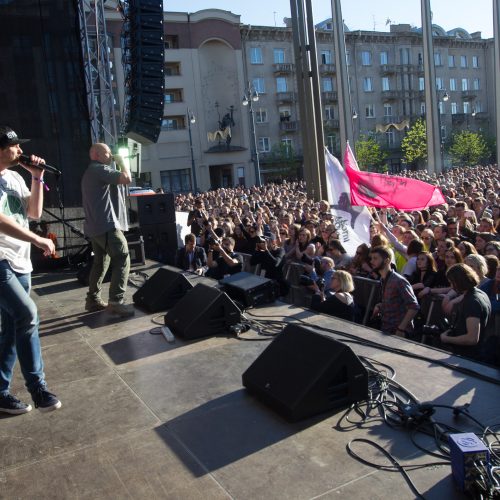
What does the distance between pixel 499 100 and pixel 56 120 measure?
1706cm

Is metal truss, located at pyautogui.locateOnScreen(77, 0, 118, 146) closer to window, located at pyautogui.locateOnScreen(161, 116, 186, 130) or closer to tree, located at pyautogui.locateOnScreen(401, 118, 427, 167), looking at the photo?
window, located at pyautogui.locateOnScreen(161, 116, 186, 130)

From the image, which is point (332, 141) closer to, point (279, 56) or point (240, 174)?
point (279, 56)

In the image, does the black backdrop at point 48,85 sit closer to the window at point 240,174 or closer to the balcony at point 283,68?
the window at point 240,174

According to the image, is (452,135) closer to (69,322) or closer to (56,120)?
(56,120)

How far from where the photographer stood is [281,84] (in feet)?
169

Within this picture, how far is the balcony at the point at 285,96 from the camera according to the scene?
2010 inches

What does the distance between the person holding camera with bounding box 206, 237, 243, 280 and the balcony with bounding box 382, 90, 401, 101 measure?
51.6 m

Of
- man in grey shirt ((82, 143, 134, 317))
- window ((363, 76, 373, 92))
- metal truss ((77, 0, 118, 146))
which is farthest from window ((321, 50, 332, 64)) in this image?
man in grey shirt ((82, 143, 134, 317))

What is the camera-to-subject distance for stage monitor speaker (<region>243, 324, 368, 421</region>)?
3197 millimetres

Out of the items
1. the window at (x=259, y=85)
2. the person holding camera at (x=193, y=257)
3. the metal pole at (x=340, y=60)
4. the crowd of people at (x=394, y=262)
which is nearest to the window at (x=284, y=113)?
the window at (x=259, y=85)

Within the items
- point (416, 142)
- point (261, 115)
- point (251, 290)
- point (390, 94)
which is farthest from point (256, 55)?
point (251, 290)

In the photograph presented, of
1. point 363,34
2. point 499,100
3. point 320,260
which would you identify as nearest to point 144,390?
point 320,260

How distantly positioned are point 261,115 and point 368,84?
12415mm

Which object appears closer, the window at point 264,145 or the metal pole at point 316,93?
the metal pole at point 316,93
